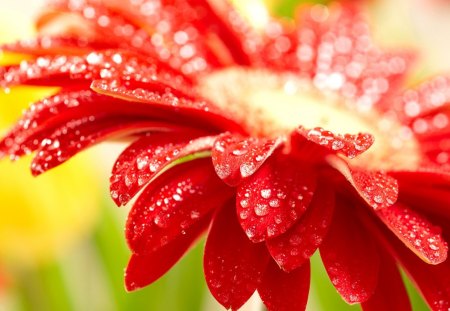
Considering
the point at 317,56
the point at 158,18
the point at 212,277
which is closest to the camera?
the point at 212,277

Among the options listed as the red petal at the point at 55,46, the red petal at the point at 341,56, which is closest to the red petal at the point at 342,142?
the red petal at the point at 55,46

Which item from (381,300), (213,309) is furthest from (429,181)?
(213,309)

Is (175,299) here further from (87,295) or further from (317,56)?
(317,56)

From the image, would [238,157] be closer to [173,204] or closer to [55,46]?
[173,204]

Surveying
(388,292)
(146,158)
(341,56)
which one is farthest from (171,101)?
(341,56)

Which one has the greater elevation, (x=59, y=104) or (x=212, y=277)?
(x=59, y=104)

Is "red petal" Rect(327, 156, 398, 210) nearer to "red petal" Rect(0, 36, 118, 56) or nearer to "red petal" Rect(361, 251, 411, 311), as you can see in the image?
"red petal" Rect(361, 251, 411, 311)

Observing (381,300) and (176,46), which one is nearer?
(381,300)

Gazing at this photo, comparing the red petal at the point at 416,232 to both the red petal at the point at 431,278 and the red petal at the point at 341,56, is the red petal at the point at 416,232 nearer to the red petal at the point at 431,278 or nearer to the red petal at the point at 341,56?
the red petal at the point at 431,278
